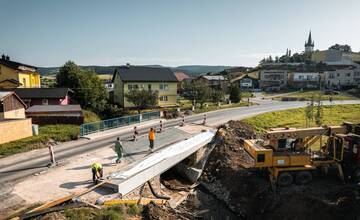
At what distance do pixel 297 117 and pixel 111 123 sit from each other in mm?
27086

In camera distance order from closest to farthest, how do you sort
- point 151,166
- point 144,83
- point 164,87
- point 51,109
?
point 151,166
point 51,109
point 144,83
point 164,87

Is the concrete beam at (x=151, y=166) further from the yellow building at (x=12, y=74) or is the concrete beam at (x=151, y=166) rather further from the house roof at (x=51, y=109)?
the yellow building at (x=12, y=74)

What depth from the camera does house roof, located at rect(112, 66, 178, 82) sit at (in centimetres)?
5292

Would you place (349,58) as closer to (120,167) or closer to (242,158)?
(242,158)

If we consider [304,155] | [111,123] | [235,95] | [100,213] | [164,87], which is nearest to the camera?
[100,213]

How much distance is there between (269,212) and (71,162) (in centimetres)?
1265

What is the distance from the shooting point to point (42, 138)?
78.7 feet

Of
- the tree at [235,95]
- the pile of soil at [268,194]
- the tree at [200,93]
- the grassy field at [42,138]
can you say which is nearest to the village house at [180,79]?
the tree at [235,95]

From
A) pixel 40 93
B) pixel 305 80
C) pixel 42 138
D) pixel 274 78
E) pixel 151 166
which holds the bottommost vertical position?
pixel 151 166

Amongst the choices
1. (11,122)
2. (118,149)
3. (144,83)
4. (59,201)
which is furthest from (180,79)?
(59,201)

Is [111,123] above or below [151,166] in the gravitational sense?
above

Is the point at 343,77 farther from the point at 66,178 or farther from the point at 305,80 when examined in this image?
the point at 66,178

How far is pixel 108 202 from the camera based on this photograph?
13.0 metres

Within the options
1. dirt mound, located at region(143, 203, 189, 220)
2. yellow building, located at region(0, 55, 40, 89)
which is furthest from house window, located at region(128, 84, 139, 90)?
dirt mound, located at region(143, 203, 189, 220)
